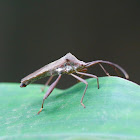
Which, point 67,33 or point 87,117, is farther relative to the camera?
point 67,33

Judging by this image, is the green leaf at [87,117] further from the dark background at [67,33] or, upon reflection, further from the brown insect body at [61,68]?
the dark background at [67,33]

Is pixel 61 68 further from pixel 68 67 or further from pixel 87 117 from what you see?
pixel 87 117

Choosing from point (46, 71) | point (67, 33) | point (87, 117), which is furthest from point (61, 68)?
point (67, 33)

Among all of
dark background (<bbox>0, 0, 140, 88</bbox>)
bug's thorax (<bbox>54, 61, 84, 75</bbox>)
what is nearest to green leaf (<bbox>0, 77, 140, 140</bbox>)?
bug's thorax (<bbox>54, 61, 84, 75</bbox>)

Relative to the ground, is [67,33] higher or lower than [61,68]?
lower

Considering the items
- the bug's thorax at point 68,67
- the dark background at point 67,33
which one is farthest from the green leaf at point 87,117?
the dark background at point 67,33

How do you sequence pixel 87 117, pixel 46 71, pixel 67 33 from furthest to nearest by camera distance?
1. pixel 67 33
2. pixel 46 71
3. pixel 87 117
